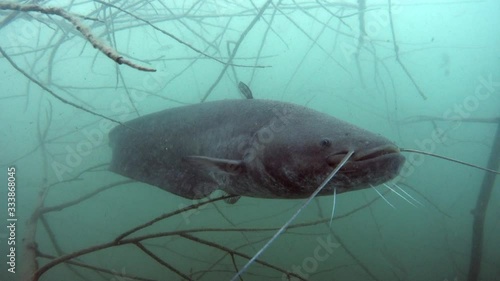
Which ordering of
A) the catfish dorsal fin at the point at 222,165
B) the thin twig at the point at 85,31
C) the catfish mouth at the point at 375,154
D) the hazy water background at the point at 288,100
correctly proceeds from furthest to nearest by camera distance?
the hazy water background at the point at 288,100
the catfish dorsal fin at the point at 222,165
the catfish mouth at the point at 375,154
the thin twig at the point at 85,31

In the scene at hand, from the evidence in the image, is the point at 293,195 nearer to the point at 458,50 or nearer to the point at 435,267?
the point at 435,267

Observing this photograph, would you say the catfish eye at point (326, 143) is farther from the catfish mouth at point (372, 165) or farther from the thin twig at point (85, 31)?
the thin twig at point (85, 31)

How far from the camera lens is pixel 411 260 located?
6.44 metres

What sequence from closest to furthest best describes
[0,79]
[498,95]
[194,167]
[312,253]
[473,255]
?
1. [194,167]
2. [473,255]
3. [0,79]
4. [312,253]
5. [498,95]

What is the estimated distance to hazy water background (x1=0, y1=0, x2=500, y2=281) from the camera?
504 centimetres

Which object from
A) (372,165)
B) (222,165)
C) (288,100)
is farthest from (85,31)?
(288,100)

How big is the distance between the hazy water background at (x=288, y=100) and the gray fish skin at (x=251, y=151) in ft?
7.23

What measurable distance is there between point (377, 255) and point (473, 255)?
225cm

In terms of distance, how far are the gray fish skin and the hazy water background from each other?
220 centimetres

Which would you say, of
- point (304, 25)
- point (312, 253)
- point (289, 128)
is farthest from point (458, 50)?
point (289, 128)

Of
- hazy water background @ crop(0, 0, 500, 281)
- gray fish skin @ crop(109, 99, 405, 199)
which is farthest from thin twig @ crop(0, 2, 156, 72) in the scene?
hazy water background @ crop(0, 0, 500, 281)

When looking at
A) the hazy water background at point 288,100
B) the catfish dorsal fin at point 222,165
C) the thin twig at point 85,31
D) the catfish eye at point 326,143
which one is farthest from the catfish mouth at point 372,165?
the hazy water background at point 288,100

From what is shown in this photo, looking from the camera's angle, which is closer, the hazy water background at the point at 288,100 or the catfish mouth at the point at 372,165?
the catfish mouth at the point at 372,165

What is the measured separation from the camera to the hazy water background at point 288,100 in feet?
16.5
